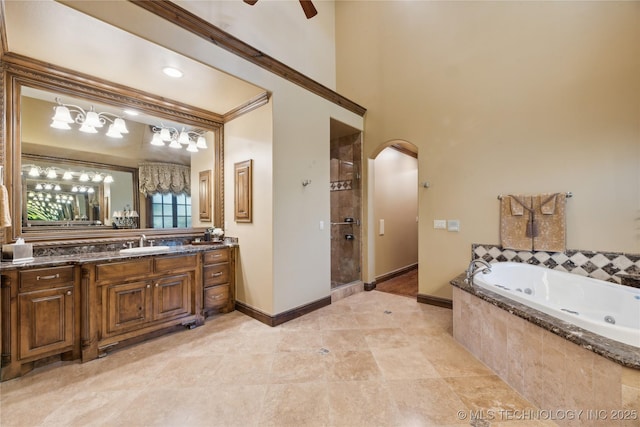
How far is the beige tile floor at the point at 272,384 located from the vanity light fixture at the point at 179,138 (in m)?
2.32

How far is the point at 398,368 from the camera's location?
211cm

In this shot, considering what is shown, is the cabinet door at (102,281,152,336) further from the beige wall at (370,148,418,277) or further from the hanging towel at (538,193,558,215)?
the hanging towel at (538,193,558,215)

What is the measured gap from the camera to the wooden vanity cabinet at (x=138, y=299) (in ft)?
7.36

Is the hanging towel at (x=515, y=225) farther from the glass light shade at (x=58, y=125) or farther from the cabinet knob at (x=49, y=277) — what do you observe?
the glass light shade at (x=58, y=125)

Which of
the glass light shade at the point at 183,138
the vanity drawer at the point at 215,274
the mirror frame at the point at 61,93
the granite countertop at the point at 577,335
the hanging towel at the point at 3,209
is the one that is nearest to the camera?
the granite countertop at the point at 577,335

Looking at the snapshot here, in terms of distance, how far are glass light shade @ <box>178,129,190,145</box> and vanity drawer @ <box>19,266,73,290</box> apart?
1.88 metres

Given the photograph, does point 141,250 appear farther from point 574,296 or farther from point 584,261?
point 584,261

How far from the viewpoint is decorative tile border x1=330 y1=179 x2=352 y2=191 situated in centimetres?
453

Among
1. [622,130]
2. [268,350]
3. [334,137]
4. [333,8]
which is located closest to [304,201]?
[268,350]

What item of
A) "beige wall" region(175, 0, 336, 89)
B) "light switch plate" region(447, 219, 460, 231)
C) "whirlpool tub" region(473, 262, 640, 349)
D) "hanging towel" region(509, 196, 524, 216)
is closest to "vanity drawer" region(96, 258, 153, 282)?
"beige wall" region(175, 0, 336, 89)

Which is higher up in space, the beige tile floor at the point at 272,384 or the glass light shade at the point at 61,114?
the glass light shade at the point at 61,114

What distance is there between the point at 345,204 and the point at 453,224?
5.83ft

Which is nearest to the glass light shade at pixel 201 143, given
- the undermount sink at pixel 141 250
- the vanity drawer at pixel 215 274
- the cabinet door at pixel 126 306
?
the undermount sink at pixel 141 250

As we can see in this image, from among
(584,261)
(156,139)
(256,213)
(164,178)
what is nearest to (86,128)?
(156,139)
